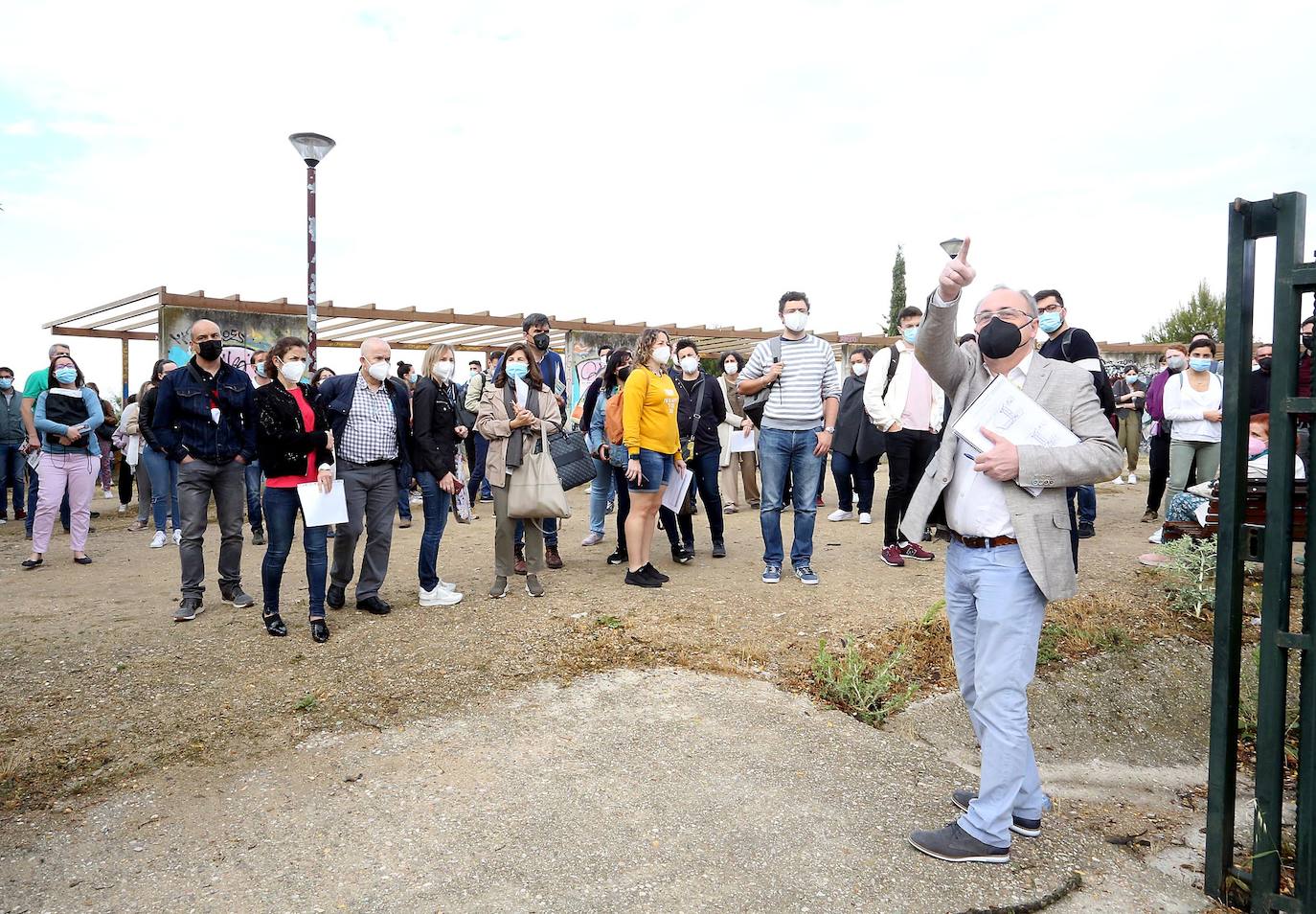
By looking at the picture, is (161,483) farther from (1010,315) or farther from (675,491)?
(1010,315)

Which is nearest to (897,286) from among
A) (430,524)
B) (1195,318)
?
(1195,318)

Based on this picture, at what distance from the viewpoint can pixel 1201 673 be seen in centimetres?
502

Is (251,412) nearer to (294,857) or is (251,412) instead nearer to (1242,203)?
(294,857)

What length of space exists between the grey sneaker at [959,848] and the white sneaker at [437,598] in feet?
12.8

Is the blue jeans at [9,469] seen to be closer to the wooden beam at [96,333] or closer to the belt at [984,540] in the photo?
the wooden beam at [96,333]

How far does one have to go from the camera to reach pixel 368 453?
18.8 feet

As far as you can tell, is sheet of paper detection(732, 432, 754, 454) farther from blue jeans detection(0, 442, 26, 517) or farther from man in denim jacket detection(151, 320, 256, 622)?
blue jeans detection(0, 442, 26, 517)

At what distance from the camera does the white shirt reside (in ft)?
9.73

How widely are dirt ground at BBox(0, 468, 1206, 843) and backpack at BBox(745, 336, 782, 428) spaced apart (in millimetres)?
1282

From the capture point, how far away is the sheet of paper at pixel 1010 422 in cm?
291

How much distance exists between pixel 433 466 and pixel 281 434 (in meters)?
1.00

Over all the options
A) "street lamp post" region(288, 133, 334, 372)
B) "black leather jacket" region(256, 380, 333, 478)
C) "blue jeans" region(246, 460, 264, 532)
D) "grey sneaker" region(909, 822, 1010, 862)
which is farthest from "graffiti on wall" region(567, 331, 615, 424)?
"grey sneaker" region(909, 822, 1010, 862)

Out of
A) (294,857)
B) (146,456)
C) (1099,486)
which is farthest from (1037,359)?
Answer: (1099,486)

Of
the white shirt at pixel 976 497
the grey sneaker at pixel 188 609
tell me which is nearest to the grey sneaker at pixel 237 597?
the grey sneaker at pixel 188 609
